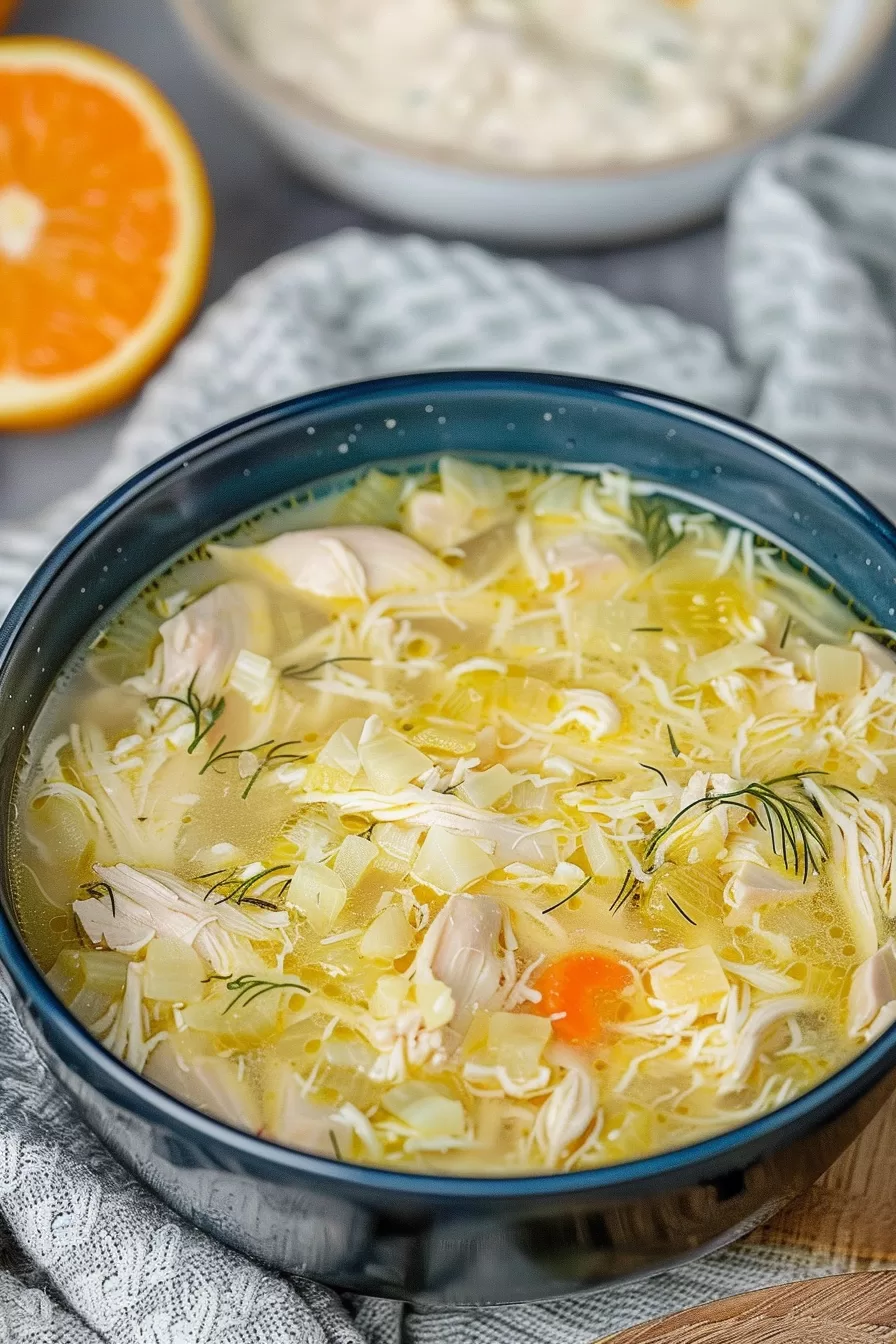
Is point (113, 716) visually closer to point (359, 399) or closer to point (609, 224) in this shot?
point (359, 399)

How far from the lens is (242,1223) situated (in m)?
1.56

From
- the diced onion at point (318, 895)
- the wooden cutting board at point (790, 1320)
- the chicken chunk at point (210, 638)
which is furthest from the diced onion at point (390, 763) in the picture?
the wooden cutting board at point (790, 1320)

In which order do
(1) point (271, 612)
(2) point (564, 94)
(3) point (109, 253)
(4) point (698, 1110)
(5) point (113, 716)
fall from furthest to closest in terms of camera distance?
(2) point (564, 94) < (3) point (109, 253) < (1) point (271, 612) < (5) point (113, 716) < (4) point (698, 1110)

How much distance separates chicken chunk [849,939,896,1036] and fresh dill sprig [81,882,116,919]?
31.3 inches

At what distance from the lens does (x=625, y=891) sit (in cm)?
170

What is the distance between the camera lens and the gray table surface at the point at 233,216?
9.64 ft

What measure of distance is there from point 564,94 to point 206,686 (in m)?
1.77

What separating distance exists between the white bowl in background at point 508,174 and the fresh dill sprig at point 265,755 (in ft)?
4.50

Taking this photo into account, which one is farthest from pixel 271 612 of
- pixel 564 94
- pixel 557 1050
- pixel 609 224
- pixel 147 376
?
pixel 564 94

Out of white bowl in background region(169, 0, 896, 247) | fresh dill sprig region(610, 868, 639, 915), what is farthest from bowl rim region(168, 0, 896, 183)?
fresh dill sprig region(610, 868, 639, 915)

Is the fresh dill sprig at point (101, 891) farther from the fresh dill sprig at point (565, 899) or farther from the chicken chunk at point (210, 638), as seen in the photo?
the fresh dill sprig at point (565, 899)

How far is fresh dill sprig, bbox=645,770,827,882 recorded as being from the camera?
174 centimetres

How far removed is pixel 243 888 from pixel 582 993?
1.27 ft

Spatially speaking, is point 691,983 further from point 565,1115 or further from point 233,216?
point 233,216
